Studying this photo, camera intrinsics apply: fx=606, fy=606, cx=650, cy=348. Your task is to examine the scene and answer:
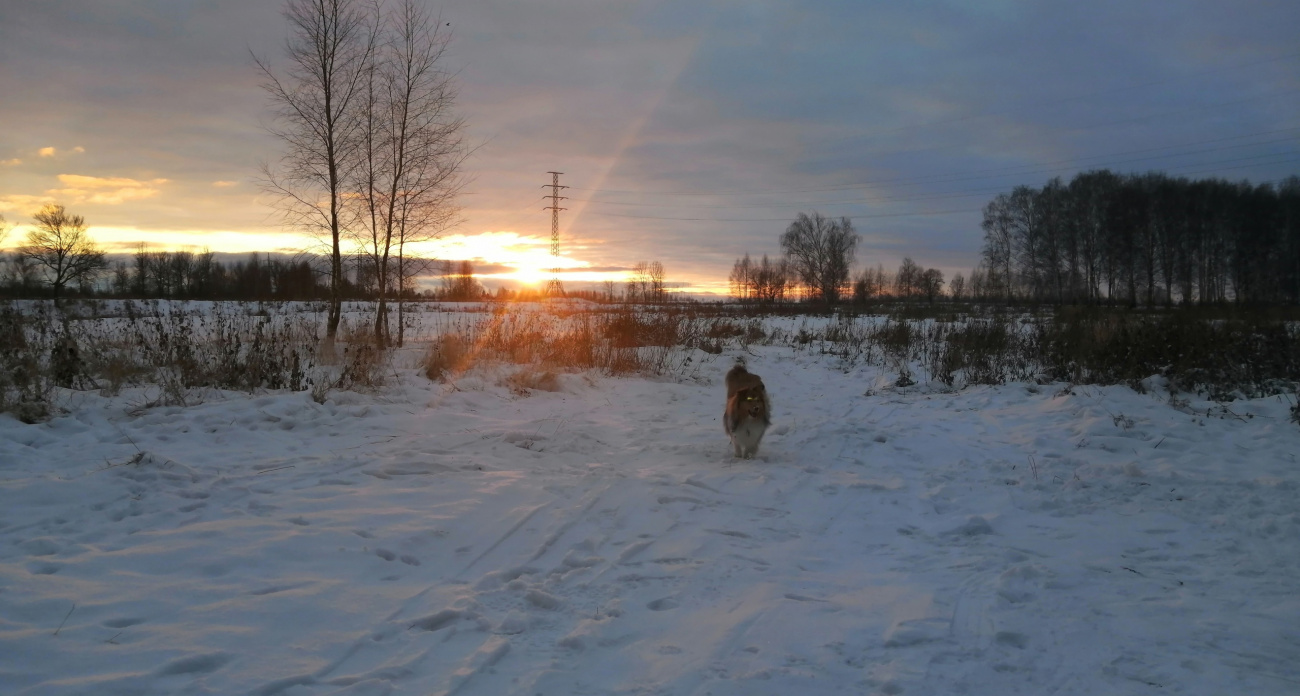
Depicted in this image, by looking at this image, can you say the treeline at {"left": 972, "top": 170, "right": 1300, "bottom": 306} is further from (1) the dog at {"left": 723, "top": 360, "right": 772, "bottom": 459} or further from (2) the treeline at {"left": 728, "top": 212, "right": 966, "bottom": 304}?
(1) the dog at {"left": 723, "top": 360, "right": 772, "bottom": 459}

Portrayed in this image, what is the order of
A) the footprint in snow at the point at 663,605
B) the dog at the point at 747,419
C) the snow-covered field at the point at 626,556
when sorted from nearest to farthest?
the snow-covered field at the point at 626,556 → the footprint in snow at the point at 663,605 → the dog at the point at 747,419

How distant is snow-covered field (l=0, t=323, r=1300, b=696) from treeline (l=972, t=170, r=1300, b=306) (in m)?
44.1

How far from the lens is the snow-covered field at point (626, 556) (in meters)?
2.88

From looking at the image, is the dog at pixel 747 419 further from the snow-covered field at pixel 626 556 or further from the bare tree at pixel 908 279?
the bare tree at pixel 908 279

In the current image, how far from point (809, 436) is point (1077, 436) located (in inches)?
124

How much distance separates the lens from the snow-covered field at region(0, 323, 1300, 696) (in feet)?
9.46

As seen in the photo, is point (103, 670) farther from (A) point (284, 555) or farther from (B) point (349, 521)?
(B) point (349, 521)

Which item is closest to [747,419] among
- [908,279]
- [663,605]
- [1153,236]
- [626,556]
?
[626,556]

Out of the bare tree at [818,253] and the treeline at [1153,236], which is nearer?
the treeline at [1153,236]

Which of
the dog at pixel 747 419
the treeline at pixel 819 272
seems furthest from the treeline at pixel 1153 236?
the dog at pixel 747 419

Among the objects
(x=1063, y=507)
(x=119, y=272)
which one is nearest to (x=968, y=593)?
A: (x=1063, y=507)

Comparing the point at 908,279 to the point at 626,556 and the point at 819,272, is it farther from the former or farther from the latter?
the point at 626,556

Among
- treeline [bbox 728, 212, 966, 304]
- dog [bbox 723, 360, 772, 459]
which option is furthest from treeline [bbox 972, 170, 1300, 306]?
dog [bbox 723, 360, 772, 459]

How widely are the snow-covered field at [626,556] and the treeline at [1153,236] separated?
44118 millimetres
